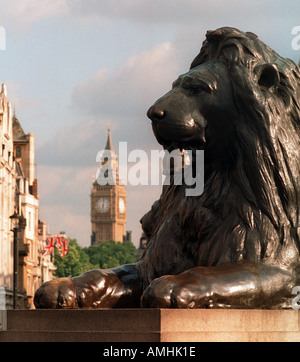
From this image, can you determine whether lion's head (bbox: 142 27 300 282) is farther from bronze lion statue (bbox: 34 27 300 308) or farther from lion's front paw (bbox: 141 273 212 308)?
lion's front paw (bbox: 141 273 212 308)

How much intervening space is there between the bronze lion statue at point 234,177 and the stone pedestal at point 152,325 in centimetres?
25

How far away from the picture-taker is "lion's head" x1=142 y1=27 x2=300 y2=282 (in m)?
6.61

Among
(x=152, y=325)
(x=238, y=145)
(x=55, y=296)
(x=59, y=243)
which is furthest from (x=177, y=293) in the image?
(x=59, y=243)

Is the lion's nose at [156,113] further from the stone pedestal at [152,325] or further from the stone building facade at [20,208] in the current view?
the stone building facade at [20,208]

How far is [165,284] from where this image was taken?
19.6 ft

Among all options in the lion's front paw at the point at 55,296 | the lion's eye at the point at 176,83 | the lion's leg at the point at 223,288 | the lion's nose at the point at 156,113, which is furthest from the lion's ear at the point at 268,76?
the lion's front paw at the point at 55,296

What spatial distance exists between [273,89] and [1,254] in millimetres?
57204

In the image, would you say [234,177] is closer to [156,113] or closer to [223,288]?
[156,113]

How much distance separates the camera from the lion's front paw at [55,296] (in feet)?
21.5

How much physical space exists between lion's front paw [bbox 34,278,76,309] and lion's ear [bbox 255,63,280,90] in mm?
1838

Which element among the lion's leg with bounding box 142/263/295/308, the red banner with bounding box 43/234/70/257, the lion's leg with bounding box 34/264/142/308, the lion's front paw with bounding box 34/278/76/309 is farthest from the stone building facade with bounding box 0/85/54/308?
the lion's leg with bounding box 142/263/295/308

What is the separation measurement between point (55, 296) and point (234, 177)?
138 centimetres
